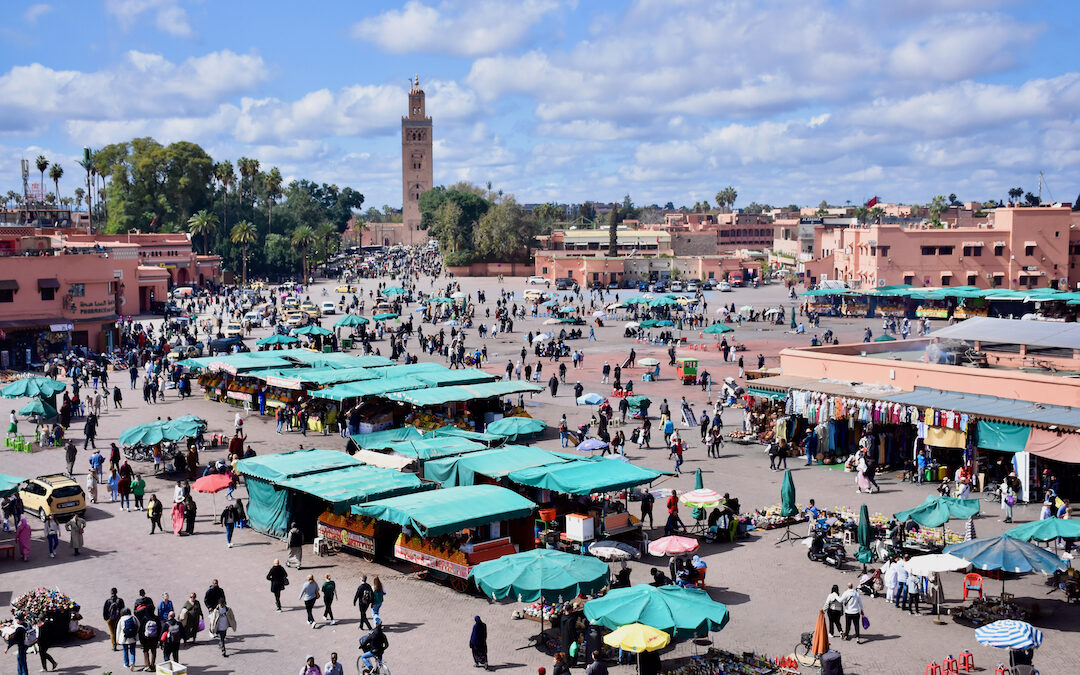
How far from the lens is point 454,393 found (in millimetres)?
33656

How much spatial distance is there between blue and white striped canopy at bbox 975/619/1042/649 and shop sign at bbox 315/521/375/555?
36.5 ft

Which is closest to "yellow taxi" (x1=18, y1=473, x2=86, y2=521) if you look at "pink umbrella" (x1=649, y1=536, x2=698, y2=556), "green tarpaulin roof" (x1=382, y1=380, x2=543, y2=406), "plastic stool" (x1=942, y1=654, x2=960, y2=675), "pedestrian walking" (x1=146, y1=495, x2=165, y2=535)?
"pedestrian walking" (x1=146, y1=495, x2=165, y2=535)

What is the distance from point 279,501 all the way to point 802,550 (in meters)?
10.6

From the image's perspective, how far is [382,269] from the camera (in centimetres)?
12194

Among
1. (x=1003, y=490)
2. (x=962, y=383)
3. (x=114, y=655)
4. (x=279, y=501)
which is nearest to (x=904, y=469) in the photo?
(x=962, y=383)

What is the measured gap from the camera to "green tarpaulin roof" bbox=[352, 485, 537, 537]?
1938 centimetres

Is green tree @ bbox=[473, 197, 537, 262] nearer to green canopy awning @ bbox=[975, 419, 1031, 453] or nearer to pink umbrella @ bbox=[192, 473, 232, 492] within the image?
green canopy awning @ bbox=[975, 419, 1031, 453]

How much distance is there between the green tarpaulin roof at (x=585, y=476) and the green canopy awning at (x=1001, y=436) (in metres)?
8.88

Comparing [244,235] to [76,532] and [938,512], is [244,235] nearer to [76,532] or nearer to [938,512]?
[76,532]

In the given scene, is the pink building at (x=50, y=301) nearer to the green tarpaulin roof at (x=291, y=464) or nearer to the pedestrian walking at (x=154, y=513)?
the pedestrian walking at (x=154, y=513)

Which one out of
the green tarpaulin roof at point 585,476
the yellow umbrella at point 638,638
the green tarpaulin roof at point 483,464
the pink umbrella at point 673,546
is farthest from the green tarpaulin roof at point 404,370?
the yellow umbrella at point 638,638

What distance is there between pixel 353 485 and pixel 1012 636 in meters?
12.5

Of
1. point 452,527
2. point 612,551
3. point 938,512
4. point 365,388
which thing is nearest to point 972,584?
point 938,512

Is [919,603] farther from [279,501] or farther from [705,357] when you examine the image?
[705,357]
